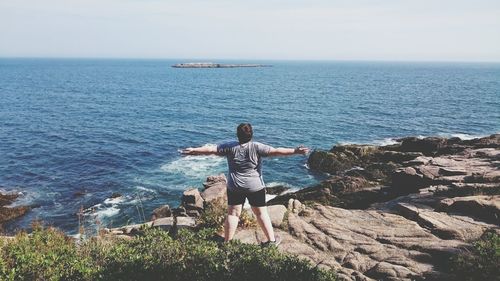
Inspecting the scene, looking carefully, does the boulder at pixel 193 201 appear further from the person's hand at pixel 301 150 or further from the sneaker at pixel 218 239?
the person's hand at pixel 301 150

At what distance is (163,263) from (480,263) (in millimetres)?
6261

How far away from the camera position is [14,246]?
8586 mm

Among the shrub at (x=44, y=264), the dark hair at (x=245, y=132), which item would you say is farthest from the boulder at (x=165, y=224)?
the dark hair at (x=245, y=132)

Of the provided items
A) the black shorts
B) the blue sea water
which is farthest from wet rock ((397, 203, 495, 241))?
the blue sea water

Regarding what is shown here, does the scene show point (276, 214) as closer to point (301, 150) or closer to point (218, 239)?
point (218, 239)

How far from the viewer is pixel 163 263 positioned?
754 cm

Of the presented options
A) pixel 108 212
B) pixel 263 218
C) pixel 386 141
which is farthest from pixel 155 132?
pixel 263 218

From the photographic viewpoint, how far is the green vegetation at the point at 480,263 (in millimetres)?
7527

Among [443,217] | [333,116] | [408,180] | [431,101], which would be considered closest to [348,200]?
[408,180]

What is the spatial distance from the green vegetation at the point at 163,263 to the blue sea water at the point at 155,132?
56.8 ft

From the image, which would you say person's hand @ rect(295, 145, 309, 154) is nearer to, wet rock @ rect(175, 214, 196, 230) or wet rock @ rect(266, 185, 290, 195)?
wet rock @ rect(175, 214, 196, 230)

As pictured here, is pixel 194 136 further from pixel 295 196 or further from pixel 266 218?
pixel 266 218

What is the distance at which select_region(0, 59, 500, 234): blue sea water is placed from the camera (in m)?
29.7

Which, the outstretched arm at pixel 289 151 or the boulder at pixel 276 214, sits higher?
the outstretched arm at pixel 289 151
